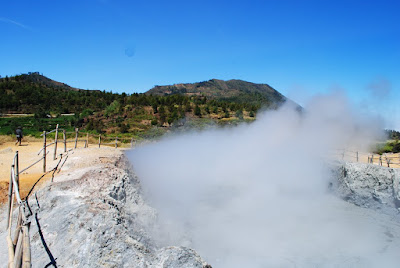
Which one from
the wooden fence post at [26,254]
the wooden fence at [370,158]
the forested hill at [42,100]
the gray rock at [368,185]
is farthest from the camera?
the forested hill at [42,100]

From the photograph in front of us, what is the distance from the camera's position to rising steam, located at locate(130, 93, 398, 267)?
6625 millimetres

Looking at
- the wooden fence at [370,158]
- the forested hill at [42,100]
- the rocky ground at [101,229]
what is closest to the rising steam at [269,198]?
the rocky ground at [101,229]

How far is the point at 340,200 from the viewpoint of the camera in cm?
1054

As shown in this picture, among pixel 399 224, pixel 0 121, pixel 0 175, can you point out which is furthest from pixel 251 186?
pixel 0 121

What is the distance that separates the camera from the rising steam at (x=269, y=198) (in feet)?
21.7

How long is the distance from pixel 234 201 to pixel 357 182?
4.41 m

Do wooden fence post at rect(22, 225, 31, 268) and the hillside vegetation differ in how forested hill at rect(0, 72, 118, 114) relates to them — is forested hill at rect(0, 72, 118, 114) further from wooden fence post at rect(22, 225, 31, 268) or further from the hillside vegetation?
wooden fence post at rect(22, 225, 31, 268)

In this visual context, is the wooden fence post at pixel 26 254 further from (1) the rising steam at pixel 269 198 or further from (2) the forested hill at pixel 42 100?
(2) the forested hill at pixel 42 100

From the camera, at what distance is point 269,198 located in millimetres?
10055

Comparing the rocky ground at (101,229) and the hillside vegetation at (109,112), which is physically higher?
the hillside vegetation at (109,112)

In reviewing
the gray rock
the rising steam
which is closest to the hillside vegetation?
the rising steam

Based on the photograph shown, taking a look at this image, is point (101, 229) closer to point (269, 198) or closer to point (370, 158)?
point (269, 198)

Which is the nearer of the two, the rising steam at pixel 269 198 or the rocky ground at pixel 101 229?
the rocky ground at pixel 101 229

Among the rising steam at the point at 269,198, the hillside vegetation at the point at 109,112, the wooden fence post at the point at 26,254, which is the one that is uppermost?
the hillside vegetation at the point at 109,112
